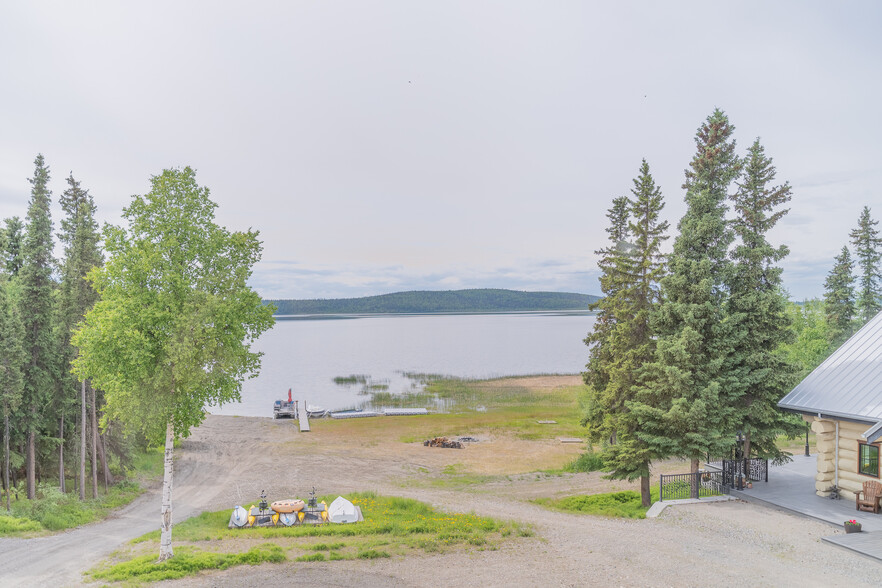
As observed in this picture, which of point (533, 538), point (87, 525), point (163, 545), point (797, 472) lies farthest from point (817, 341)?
point (87, 525)

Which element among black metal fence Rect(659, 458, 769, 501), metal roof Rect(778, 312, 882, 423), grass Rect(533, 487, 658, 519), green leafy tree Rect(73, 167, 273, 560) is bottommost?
grass Rect(533, 487, 658, 519)

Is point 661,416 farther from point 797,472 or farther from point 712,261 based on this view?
point 797,472

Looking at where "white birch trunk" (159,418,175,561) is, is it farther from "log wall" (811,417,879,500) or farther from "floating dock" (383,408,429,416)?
"floating dock" (383,408,429,416)

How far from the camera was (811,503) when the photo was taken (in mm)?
17859

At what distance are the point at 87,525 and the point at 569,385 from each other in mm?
57792

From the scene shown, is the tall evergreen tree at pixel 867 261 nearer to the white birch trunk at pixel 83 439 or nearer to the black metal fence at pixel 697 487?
the black metal fence at pixel 697 487

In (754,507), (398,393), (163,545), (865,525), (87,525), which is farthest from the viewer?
(398,393)

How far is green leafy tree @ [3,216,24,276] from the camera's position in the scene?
23.9 meters

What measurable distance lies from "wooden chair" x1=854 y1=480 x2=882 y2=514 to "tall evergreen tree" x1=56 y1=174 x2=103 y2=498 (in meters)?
31.3

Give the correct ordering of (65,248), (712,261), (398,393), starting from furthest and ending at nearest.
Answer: (398,393), (65,248), (712,261)

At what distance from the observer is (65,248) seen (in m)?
24.6

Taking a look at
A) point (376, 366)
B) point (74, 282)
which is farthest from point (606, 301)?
point (376, 366)

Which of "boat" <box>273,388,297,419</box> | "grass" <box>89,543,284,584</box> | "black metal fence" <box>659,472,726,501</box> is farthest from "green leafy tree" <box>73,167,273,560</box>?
"boat" <box>273,388,297,419</box>

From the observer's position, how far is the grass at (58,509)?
61.7 ft
